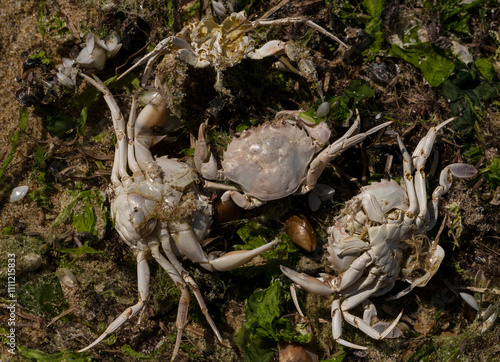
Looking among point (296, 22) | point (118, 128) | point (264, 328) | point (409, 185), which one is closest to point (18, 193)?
point (118, 128)

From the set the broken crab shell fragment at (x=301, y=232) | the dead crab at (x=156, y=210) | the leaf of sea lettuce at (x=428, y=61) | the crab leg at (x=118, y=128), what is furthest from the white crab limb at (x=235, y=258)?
the leaf of sea lettuce at (x=428, y=61)

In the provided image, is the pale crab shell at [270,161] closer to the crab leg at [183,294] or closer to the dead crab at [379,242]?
the dead crab at [379,242]

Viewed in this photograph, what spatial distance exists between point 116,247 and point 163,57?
1.33 metres

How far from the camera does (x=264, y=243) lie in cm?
320

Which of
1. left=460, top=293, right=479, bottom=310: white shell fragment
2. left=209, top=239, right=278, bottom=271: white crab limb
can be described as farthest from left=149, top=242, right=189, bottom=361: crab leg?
left=460, top=293, right=479, bottom=310: white shell fragment

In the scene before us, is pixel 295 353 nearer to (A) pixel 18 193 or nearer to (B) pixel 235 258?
(B) pixel 235 258

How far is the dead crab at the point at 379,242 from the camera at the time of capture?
9.50ft

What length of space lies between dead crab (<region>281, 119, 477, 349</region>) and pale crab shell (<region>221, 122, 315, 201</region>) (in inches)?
16.6

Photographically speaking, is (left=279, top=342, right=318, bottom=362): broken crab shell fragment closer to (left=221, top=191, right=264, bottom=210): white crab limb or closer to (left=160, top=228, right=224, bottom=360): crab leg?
(left=160, top=228, right=224, bottom=360): crab leg

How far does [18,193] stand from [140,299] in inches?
45.2

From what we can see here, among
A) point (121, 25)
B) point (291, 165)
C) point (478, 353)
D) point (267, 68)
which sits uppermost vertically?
point (121, 25)

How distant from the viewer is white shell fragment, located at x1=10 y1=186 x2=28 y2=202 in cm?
325

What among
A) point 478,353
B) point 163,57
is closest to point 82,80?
point 163,57

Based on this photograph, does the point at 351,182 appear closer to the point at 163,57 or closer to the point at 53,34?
the point at 163,57
